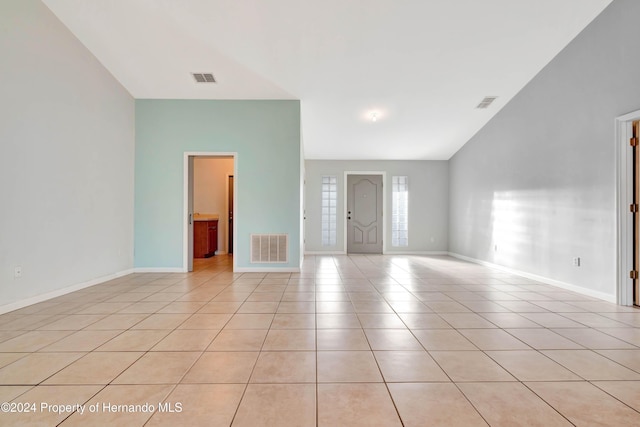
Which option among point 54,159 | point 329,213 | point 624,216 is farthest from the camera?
point 329,213

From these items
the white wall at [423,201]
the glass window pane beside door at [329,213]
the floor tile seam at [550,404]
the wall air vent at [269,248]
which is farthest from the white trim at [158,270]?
the floor tile seam at [550,404]

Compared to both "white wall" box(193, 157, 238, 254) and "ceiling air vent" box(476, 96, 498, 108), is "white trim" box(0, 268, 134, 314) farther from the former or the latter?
"ceiling air vent" box(476, 96, 498, 108)

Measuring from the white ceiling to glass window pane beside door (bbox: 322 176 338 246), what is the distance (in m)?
2.73

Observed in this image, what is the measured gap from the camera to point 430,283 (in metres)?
4.66

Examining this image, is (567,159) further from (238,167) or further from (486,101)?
(238,167)

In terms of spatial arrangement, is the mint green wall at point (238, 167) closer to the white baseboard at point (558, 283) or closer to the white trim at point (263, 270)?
the white trim at point (263, 270)

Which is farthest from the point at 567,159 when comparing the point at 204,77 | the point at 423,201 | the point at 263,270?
the point at 204,77

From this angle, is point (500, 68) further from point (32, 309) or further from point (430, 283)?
point (32, 309)

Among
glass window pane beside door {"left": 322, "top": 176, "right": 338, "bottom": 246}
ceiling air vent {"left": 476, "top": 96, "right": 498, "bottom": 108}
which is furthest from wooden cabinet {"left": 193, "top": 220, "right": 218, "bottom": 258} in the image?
ceiling air vent {"left": 476, "top": 96, "right": 498, "bottom": 108}

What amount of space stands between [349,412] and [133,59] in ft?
17.3

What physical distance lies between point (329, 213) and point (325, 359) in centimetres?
630

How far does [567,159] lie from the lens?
4227mm

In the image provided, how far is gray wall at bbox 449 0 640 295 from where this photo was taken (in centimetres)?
358

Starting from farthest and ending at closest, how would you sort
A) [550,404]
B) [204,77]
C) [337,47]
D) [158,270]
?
1. [158,270]
2. [204,77]
3. [337,47]
4. [550,404]
